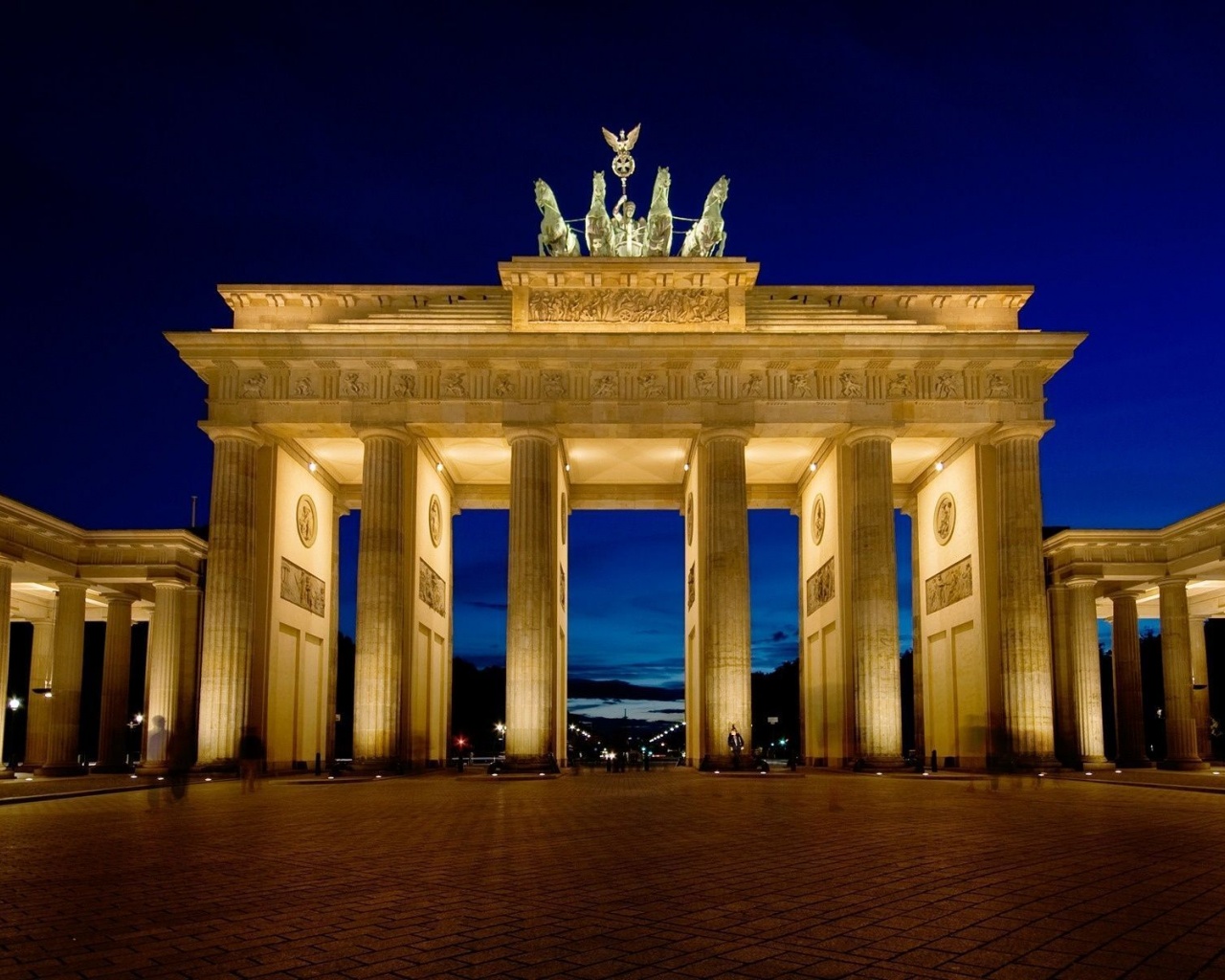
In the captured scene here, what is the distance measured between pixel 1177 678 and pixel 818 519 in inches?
620

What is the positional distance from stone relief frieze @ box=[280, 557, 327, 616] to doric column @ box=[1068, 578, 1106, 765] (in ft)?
93.6

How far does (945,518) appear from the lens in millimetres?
43188

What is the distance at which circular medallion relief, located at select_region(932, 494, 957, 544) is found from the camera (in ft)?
139

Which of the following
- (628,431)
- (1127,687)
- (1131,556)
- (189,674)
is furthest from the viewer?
(1127,687)

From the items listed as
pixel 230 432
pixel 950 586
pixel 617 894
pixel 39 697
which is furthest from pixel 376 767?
pixel 617 894

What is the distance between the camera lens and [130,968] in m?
6.16

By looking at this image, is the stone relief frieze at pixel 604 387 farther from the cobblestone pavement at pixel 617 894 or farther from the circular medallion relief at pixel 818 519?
the cobblestone pavement at pixel 617 894

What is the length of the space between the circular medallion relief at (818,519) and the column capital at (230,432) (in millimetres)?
20897

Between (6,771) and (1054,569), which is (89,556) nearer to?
(6,771)

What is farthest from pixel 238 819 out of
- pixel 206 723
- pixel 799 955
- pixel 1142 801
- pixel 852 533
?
pixel 852 533

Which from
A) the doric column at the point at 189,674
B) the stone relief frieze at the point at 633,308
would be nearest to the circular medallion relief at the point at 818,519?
the stone relief frieze at the point at 633,308

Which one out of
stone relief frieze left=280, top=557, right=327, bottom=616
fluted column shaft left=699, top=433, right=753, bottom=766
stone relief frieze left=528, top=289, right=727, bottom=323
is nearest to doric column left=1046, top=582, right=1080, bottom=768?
fluted column shaft left=699, top=433, right=753, bottom=766

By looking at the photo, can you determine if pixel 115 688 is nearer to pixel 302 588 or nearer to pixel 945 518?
pixel 302 588

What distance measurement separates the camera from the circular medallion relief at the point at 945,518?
139 ft
